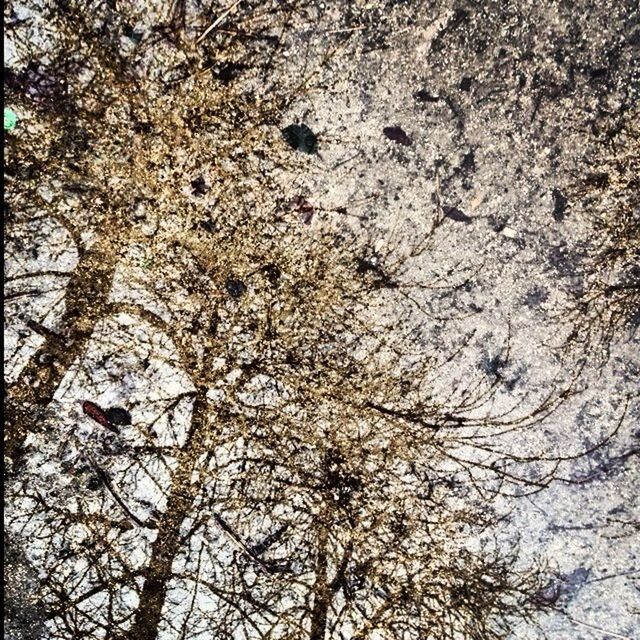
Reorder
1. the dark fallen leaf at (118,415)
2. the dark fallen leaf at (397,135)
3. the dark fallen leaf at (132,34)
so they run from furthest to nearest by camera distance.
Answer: the dark fallen leaf at (118,415) < the dark fallen leaf at (397,135) < the dark fallen leaf at (132,34)

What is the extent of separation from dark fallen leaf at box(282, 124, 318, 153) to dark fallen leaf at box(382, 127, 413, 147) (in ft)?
1.11

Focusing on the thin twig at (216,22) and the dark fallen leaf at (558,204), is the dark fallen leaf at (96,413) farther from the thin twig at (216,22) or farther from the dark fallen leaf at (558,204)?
the dark fallen leaf at (558,204)

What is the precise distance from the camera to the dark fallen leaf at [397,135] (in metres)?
2.66

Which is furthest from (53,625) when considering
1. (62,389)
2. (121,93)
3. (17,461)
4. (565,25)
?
(565,25)

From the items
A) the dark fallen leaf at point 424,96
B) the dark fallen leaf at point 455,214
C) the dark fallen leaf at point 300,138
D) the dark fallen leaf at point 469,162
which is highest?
the dark fallen leaf at point 424,96

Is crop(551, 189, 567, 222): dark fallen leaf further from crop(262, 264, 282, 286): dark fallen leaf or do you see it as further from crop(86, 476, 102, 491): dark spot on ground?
crop(86, 476, 102, 491): dark spot on ground

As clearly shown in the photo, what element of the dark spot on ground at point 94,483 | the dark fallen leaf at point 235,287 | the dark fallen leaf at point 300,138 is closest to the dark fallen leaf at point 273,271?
the dark fallen leaf at point 235,287

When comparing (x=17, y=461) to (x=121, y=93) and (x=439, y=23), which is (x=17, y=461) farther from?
(x=439, y=23)

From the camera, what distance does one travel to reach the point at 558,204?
2707 millimetres

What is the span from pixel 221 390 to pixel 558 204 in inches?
72.6

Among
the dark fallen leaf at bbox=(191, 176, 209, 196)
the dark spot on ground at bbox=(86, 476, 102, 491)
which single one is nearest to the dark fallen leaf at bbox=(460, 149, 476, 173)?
the dark fallen leaf at bbox=(191, 176, 209, 196)

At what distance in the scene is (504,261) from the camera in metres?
2.74

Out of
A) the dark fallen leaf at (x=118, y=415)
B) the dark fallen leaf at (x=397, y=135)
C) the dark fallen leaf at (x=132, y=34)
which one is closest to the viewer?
the dark fallen leaf at (x=132, y=34)

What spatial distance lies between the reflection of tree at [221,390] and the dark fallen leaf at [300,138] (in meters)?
0.10
